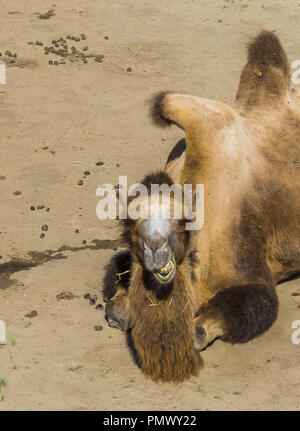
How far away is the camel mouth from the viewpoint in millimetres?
4848

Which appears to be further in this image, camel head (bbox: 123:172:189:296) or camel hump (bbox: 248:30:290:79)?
camel hump (bbox: 248:30:290:79)

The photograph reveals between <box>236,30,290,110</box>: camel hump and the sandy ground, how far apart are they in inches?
54.6

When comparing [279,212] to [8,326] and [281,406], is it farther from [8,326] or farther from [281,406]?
[8,326]

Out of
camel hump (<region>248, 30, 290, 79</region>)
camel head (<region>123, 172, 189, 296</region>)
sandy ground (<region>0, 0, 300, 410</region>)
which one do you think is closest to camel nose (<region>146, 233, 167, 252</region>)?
camel head (<region>123, 172, 189, 296</region>)

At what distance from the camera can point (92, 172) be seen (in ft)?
27.7

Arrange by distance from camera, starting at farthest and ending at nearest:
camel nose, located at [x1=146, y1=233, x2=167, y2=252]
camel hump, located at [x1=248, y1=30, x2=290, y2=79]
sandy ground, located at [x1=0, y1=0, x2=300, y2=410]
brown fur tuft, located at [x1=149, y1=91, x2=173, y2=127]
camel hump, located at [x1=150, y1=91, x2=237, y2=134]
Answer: camel hump, located at [x1=248, y1=30, x2=290, y2=79], brown fur tuft, located at [x1=149, y1=91, x2=173, y2=127], camel hump, located at [x1=150, y1=91, x2=237, y2=134], sandy ground, located at [x1=0, y1=0, x2=300, y2=410], camel nose, located at [x1=146, y1=233, x2=167, y2=252]

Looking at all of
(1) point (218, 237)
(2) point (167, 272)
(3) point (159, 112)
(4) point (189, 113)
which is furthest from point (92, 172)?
(2) point (167, 272)

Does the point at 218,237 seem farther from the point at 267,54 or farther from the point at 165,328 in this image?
the point at 267,54

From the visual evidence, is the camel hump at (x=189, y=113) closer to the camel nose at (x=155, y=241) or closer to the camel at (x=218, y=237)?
the camel at (x=218, y=237)

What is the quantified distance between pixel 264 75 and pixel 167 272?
241 cm

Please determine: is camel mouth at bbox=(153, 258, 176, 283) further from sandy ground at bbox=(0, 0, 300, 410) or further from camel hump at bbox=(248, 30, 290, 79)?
camel hump at bbox=(248, 30, 290, 79)

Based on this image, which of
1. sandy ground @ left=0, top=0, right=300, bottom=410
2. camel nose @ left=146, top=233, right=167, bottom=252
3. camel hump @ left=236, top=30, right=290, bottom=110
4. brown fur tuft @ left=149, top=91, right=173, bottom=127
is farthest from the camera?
camel hump @ left=236, top=30, right=290, bottom=110

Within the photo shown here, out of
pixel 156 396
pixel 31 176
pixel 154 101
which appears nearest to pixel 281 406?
pixel 156 396

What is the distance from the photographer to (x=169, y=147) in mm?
9047
